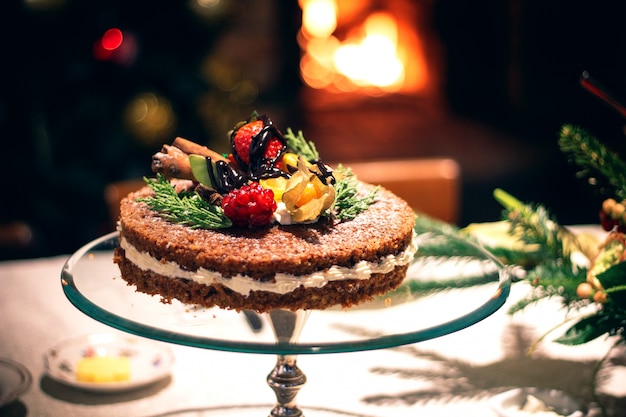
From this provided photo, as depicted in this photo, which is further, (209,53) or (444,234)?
(209,53)

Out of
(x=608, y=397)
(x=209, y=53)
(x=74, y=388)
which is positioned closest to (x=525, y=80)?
(x=209, y=53)

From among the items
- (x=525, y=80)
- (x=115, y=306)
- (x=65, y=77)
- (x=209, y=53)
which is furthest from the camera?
(x=525, y=80)

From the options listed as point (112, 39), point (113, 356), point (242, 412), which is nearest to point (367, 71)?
point (112, 39)

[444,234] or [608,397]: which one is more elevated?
[444,234]

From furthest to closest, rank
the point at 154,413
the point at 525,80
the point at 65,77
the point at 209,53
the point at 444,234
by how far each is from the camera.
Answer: the point at 525,80
the point at 209,53
the point at 65,77
the point at 444,234
the point at 154,413

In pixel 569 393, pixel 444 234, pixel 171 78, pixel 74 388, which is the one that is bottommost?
pixel 74 388

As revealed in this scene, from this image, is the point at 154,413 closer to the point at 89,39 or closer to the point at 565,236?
the point at 565,236
